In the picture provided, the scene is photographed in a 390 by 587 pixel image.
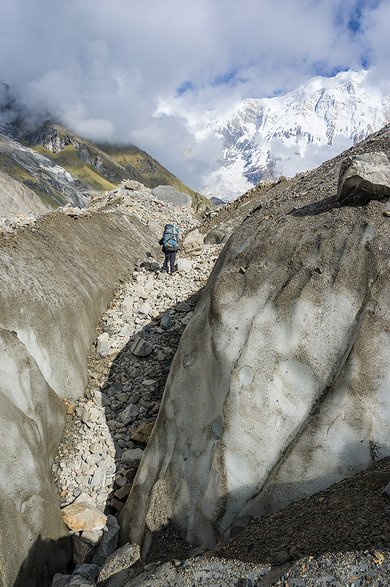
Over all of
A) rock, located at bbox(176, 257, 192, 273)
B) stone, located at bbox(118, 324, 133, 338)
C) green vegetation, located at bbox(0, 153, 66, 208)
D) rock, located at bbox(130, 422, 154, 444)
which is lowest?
rock, located at bbox(130, 422, 154, 444)

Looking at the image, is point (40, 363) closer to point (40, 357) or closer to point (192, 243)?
point (40, 357)

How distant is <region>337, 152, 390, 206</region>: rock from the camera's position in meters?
10.0

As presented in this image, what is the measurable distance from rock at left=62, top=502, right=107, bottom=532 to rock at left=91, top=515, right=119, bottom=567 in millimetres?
217

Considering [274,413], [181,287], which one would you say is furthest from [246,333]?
[181,287]

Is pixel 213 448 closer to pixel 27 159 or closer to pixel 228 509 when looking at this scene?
pixel 228 509

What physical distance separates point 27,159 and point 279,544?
220 m

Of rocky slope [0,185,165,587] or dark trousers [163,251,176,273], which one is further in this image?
Answer: dark trousers [163,251,176,273]

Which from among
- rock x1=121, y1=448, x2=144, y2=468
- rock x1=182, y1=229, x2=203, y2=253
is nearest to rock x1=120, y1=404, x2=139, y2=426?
rock x1=121, y1=448, x2=144, y2=468

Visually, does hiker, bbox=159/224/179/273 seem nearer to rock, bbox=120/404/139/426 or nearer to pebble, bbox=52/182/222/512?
pebble, bbox=52/182/222/512

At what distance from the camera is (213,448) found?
9594 mm

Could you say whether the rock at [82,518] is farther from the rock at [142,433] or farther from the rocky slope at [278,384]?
the rock at [142,433]

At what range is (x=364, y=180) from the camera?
33.1ft

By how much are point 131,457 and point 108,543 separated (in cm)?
267

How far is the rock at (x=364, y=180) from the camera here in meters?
10.0
